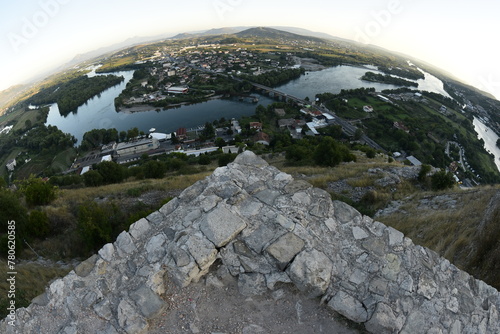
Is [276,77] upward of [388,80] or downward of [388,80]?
upward

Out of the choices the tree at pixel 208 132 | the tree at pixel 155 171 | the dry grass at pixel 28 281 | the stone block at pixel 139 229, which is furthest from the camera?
the tree at pixel 208 132

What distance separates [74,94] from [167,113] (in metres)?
49.3

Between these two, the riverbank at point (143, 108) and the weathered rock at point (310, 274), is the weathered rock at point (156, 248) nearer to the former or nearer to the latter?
the weathered rock at point (310, 274)

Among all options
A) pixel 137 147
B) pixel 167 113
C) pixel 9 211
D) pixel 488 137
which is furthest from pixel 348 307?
pixel 488 137

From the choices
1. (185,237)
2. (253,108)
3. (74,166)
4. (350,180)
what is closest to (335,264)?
(185,237)

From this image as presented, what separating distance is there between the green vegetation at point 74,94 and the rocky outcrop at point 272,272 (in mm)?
99726

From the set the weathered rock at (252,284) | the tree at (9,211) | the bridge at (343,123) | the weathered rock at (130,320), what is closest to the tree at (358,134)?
the bridge at (343,123)

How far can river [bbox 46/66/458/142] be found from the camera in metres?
63.7

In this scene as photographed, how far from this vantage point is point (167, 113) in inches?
2714

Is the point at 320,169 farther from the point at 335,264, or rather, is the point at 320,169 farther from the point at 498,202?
the point at 335,264

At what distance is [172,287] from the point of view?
13.8ft

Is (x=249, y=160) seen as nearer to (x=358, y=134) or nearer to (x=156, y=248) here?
(x=156, y=248)

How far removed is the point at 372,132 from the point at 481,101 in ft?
223

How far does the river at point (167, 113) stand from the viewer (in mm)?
63719
